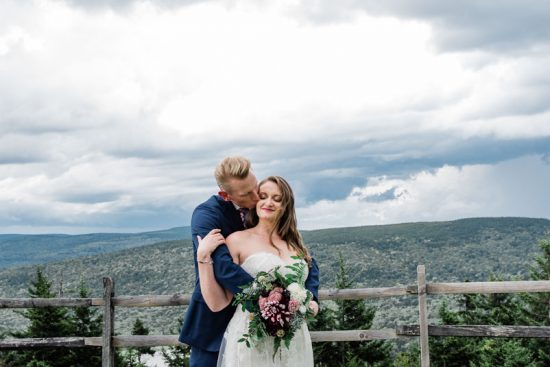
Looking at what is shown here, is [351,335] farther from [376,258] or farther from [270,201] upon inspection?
[376,258]

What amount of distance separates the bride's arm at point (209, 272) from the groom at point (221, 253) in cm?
2

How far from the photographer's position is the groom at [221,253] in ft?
11.4

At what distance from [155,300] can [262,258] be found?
3.81 metres

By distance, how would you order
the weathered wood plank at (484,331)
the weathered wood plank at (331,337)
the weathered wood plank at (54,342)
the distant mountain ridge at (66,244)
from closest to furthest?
the weathered wood plank at (484,331) → the weathered wood plank at (331,337) → the weathered wood plank at (54,342) → the distant mountain ridge at (66,244)

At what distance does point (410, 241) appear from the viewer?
77.5m

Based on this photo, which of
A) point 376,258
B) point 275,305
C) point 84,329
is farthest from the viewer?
point 376,258

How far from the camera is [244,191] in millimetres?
3602

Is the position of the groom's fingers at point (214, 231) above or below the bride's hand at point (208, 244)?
above

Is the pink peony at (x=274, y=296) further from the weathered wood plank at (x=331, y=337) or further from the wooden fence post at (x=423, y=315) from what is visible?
the wooden fence post at (x=423, y=315)

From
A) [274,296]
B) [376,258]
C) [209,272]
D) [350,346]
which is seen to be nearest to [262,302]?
[274,296]

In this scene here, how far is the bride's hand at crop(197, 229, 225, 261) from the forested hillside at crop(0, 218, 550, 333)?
42899 mm

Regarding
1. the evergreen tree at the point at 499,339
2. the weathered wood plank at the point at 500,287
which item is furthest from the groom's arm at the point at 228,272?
the evergreen tree at the point at 499,339

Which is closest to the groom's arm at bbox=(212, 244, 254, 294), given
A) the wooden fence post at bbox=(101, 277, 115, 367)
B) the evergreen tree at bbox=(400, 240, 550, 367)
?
the wooden fence post at bbox=(101, 277, 115, 367)

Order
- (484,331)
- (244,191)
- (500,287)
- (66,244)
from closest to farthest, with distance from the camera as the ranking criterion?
(244,191) < (500,287) < (484,331) < (66,244)
